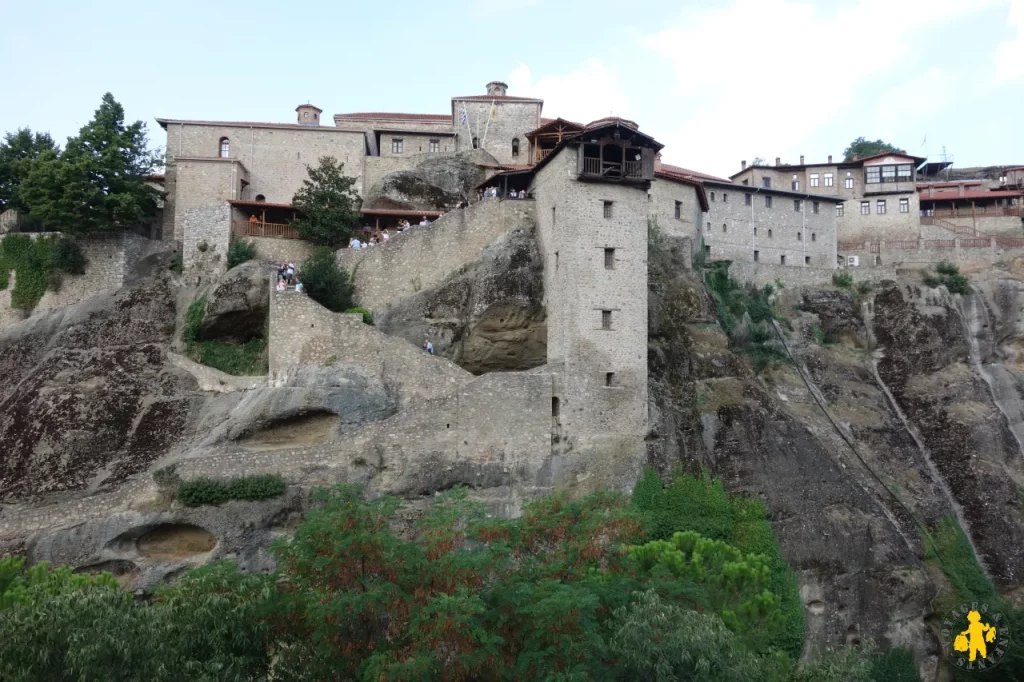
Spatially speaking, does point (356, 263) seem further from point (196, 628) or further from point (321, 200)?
point (196, 628)

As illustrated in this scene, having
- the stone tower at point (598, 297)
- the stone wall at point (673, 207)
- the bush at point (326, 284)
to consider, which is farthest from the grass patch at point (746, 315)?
the bush at point (326, 284)

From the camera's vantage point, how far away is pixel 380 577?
77.2 feet

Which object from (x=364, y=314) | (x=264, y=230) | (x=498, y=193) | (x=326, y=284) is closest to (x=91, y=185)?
(x=264, y=230)

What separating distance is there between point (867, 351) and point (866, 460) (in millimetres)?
8582

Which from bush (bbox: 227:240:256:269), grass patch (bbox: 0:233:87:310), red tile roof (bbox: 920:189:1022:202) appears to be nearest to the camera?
bush (bbox: 227:240:256:269)

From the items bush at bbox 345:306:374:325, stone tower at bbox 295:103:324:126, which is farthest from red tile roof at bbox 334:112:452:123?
bush at bbox 345:306:374:325

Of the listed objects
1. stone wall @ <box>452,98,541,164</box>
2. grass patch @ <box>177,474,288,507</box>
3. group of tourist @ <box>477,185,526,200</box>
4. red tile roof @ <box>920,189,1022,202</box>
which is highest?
stone wall @ <box>452,98,541,164</box>

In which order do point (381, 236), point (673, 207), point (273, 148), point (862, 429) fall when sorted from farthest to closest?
1. point (273, 148)
2. point (673, 207)
3. point (381, 236)
4. point (862, 429)

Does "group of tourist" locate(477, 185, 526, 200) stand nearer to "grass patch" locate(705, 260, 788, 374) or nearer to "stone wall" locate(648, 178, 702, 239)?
"stone wall" locate(648, 178, 702, 239)

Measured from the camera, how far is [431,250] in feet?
144

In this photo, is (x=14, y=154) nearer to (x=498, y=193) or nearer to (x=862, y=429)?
(x=498, y=193)

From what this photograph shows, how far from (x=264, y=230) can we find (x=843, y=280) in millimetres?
29408

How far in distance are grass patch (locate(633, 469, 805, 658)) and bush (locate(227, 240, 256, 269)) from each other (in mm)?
20245

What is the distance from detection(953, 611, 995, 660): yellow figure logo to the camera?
39.5 meters
